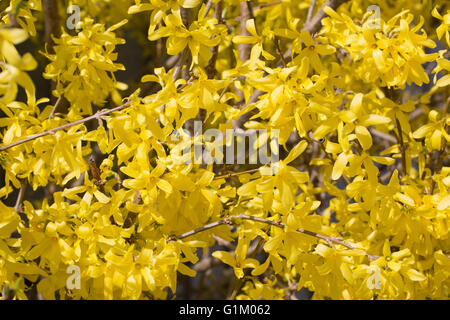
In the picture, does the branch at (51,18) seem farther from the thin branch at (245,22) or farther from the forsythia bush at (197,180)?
the thin branch at (245,22)

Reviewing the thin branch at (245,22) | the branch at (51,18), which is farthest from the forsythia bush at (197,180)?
the branch at (51,18)

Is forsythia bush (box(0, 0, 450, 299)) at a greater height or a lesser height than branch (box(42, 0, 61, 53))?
lesser

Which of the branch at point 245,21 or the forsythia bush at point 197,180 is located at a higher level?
the branch at point 245,21

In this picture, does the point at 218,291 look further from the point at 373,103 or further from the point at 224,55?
the point at 373,103

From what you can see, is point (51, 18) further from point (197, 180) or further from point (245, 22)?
point (197, 180)

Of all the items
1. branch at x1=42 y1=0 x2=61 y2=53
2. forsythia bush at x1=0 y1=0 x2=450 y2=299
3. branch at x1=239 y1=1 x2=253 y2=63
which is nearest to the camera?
forsythia bush at x1=0 y1=0 x2=450 y2=299

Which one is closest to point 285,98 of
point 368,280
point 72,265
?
point 368,280

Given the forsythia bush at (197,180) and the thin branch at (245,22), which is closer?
the forsythia bush at (197,180)

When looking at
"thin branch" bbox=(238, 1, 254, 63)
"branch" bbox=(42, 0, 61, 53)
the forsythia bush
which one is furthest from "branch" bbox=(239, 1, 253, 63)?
"branch" bbox=(42, 0, 61, 53)

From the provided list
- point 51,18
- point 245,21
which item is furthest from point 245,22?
point 51,18

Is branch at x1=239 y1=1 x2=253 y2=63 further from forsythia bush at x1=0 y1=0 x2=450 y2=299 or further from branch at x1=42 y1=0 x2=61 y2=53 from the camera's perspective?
branch at x1=42 y1=0 x2=61 y2=53

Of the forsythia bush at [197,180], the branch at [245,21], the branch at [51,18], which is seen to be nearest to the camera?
the forsythia bush at [197,180]

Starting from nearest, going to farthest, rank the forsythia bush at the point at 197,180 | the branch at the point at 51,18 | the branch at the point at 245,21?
the forsythia bush at the point at 197,180 → the branch at the point at 245,21 → the branch at the point at 51,18

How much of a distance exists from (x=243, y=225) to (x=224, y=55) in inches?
54.9
